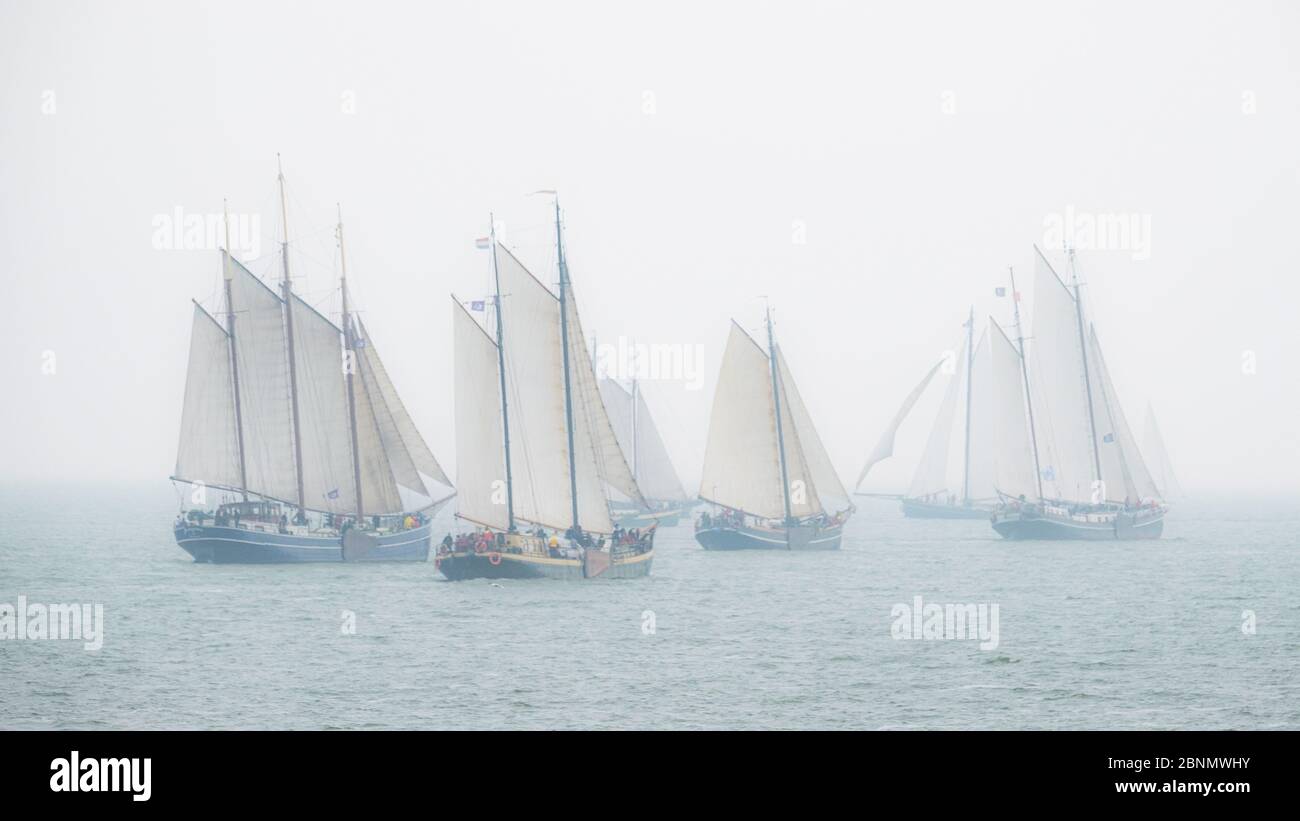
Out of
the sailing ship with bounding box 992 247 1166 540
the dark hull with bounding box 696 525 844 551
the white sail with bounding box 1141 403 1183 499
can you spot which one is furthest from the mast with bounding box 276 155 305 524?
the white sail with bounding box 1141 403 1183 499

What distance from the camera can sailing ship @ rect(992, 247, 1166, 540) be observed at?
106250 mm

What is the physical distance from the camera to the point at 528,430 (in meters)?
69.3

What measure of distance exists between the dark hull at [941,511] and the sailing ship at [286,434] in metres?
92.0

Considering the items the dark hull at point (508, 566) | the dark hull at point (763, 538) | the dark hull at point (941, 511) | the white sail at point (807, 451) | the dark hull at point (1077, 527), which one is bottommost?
the dark hull at point (941, 511)

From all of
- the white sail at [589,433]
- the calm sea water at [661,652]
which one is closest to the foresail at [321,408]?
the calm sea water at [661,652]

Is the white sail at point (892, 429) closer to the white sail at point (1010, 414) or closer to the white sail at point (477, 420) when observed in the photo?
the white sail at point (1010, 414)

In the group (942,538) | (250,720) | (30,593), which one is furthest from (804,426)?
(250,720)

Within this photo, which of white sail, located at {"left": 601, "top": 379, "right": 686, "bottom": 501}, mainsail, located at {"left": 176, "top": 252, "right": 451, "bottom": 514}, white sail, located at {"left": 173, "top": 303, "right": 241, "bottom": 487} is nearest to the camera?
white sail, located at {"left": 173, "top": 303, "right": 241, "bottom": 487}

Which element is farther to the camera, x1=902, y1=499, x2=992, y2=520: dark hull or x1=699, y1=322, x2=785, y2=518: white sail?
x1=902, y1=499, x2=992, y2=520: dark hull

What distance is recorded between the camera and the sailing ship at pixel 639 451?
13025 cm

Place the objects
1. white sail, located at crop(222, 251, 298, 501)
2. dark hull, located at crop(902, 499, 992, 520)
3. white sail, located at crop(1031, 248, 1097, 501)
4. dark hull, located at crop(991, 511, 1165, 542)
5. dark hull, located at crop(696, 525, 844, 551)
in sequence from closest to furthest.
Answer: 1. white sail, located at crop(222, 251, 298, 501)
2. dark hull, located at crop(696, 525, 844, 551)
3. white sail, located at crop(1031, 248, 1097, 501)
4. dark hull, located at crop(991, 511, 1165, 542)
5. dark hull, located at crop(902, 499, 992, 520)

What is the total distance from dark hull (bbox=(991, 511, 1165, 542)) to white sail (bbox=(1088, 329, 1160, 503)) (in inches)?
72.6

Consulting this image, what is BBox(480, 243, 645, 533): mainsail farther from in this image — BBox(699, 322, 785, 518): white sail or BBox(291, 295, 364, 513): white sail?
BBox(699, 322, 785, 518): white sail
